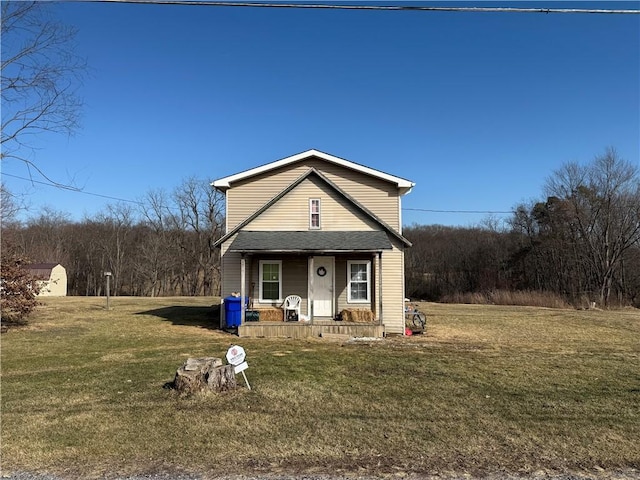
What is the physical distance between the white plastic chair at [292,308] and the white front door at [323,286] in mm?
714

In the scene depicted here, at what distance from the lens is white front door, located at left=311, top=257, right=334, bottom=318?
14.8 metres

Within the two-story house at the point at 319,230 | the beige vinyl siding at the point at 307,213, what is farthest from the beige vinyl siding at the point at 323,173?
the beige vinyl siding at the point at 307,213

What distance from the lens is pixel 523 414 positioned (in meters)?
5.92

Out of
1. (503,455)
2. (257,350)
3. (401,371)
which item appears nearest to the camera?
(503,455)

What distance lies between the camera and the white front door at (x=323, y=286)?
14.8 metres

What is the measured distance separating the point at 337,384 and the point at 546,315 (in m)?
17.5

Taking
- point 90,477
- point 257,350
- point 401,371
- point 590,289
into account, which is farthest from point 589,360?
point 590,289

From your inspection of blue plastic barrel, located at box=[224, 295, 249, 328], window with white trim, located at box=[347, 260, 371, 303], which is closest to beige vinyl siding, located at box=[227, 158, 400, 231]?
window with white trim, located at box=[347, 260, 371, 303]

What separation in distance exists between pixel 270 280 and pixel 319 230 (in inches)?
95.4

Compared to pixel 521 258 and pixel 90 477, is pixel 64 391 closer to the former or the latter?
pixel 90 477

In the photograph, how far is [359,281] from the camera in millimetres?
14953

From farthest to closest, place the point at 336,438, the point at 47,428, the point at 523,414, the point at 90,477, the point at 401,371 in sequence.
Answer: the point at 401,371 → the point at 523,414 → the point at 47,428 → the point at 336,438 → the point at 90,477

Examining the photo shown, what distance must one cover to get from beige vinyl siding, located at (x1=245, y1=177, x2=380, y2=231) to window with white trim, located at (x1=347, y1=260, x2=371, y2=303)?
4.29ft

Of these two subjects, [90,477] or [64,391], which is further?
Answer: [64,391]
